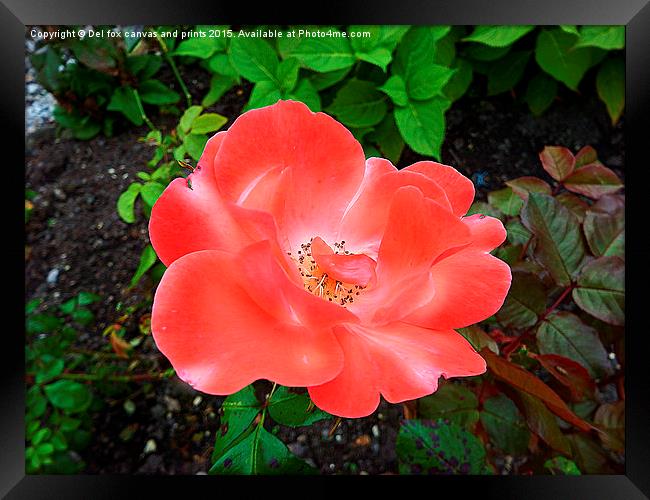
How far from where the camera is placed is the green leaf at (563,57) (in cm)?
89

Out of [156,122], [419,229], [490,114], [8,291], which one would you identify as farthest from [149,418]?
[490,114]

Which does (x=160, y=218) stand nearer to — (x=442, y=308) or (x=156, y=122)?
(x=442, y=308)

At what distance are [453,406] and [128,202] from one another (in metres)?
0.55

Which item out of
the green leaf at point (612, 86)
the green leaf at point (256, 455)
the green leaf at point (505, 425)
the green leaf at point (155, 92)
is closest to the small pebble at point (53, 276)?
the green leaf at point (155, 92)

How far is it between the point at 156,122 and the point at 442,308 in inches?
25.8

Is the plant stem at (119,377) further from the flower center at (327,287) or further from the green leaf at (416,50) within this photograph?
the green leaf at (416,50)

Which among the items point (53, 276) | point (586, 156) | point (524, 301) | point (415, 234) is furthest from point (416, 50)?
point (53, 276)

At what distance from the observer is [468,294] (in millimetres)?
438

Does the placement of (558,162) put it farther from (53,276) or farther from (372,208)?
(53,276)

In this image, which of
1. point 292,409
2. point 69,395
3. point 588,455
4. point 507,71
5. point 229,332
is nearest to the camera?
point 229,332

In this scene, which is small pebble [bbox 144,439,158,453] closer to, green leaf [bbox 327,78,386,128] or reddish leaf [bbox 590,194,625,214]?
green leaf [bbox 327,78,386,128]

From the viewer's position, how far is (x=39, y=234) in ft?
2.72

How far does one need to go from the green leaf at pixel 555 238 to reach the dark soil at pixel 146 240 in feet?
0.50

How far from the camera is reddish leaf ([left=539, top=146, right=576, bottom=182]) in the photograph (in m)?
0.77
